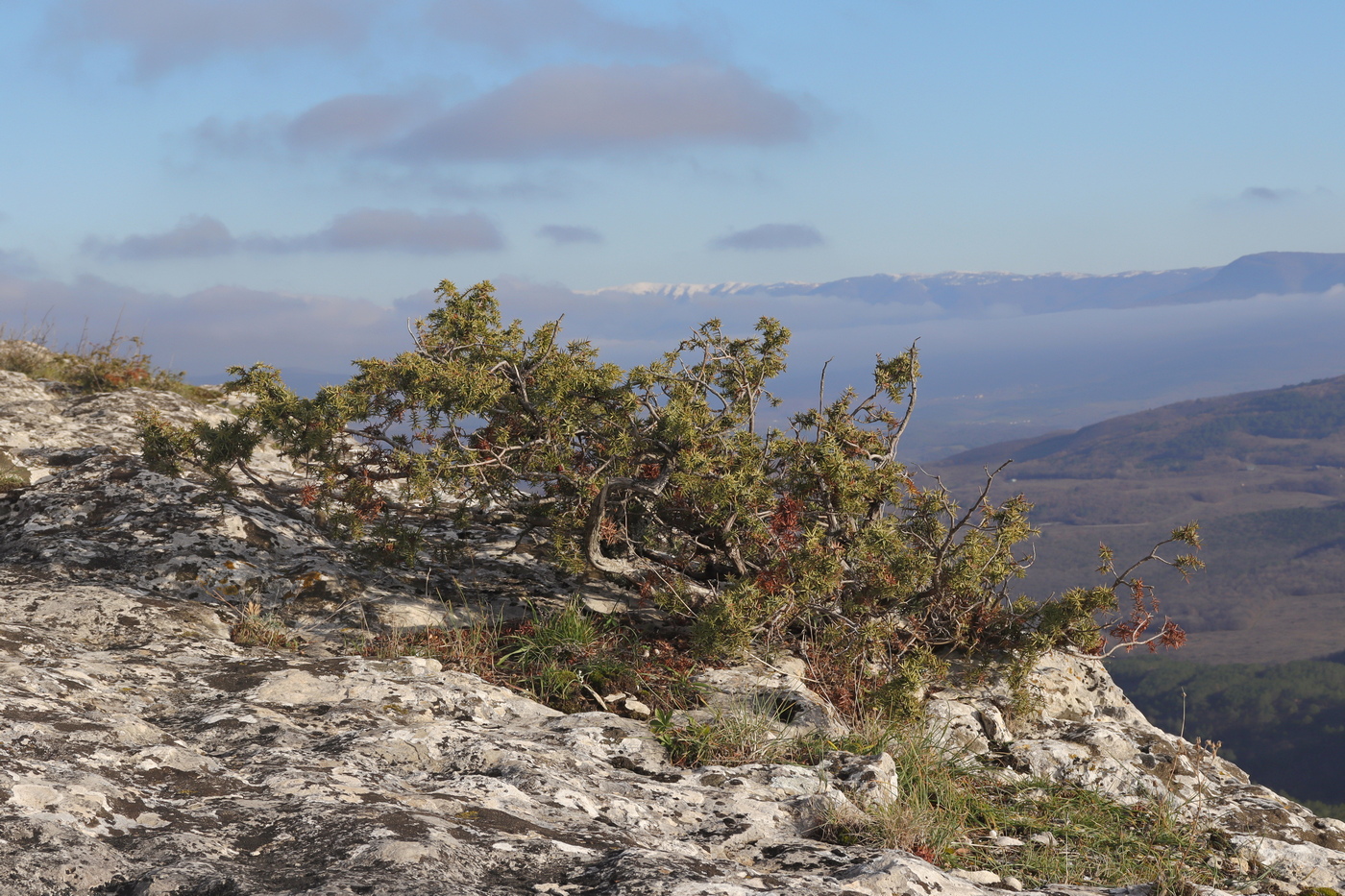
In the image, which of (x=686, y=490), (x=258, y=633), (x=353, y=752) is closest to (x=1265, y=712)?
(x=686, y=490)

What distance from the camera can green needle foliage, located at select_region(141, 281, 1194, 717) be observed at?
7.94m

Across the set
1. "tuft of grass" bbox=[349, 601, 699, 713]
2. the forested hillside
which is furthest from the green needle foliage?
the forested hillside

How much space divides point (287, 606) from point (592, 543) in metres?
2.90

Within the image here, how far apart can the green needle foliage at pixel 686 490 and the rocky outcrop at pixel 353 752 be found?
2.05 feet

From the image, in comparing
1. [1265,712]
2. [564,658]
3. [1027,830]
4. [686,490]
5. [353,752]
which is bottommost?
[1265,712]

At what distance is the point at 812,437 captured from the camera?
31.3 feet

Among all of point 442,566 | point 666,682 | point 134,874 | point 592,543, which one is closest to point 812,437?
point 592,543

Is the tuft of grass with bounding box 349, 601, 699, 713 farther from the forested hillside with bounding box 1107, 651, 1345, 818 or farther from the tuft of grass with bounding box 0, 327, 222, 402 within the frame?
the forested hillside with bounding box 1107, 651, 1345, 818

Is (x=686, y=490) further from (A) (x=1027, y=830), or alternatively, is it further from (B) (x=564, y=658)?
(A) (x=1027, y=830)

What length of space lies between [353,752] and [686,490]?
12.3ft

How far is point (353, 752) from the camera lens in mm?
4840

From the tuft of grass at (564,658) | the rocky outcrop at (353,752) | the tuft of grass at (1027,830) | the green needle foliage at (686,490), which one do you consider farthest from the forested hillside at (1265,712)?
the tuft of grass at (564,658)

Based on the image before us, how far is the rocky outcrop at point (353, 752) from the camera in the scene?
11.0 feet

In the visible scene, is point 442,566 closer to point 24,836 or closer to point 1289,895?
point 24,836
